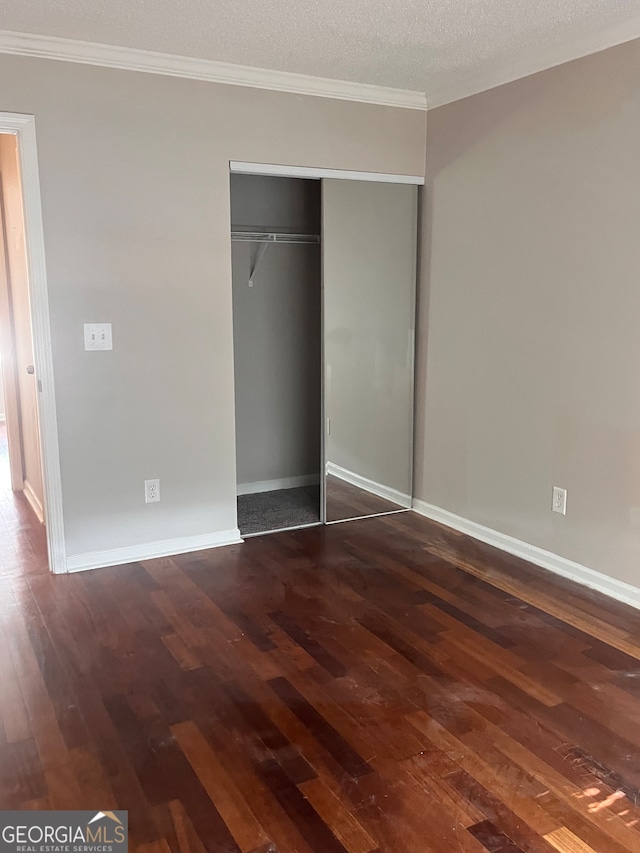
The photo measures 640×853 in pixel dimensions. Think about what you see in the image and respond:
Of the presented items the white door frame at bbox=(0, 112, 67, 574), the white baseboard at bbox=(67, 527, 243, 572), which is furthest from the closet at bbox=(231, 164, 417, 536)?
the white door frame at bbox=(0, 112, 67, 574)

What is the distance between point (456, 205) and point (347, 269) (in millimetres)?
727

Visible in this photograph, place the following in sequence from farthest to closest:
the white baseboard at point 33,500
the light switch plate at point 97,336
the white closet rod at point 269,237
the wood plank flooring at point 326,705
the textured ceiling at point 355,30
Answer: the white closet rod at point 269,237 → the white baseboard at point 33,500 → the light switch plate at point 97,336 → the textured ceiling at point 355,30 → the wood plank flooring at point 326,705

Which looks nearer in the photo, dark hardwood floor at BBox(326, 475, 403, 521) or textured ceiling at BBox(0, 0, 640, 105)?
textured ceiling at BBox(0, 0, 640, 105)

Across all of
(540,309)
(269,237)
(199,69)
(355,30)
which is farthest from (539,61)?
(269,237)

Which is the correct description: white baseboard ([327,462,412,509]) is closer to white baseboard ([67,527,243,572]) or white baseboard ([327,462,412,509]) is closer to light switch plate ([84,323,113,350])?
white baseboard ([67,527,243,572])

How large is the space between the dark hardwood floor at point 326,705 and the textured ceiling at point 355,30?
2526mm

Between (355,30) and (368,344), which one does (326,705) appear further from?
(355,30)

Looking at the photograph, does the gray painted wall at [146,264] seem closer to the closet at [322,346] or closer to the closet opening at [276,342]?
the closet at [322,346]

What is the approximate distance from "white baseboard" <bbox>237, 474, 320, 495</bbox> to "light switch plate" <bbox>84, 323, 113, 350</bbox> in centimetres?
177

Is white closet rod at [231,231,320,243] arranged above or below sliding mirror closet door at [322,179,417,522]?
above

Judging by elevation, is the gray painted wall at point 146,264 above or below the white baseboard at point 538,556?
above

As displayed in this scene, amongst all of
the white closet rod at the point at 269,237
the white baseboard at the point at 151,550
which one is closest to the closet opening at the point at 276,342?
the white closet rod at the point at 269,237

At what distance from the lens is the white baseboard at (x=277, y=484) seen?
5.13 meters

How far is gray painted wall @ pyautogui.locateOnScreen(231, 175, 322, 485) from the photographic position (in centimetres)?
486
